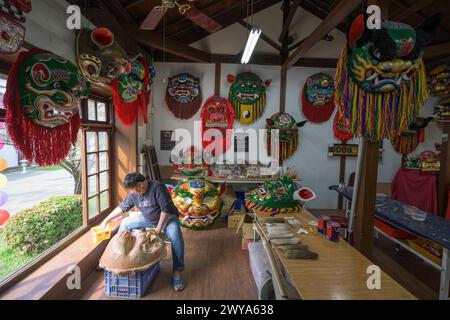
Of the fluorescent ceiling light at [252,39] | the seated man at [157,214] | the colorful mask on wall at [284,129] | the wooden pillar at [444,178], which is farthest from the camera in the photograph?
the colorful mask on wall at [284,129]

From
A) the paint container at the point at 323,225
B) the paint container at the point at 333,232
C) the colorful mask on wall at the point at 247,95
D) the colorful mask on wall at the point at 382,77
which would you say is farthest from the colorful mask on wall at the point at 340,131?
the paint container at the point at 333,232

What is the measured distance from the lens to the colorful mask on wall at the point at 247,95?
475 centimetres

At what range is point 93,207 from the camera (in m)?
3.13

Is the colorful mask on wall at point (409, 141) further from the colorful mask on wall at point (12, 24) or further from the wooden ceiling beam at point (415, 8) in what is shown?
the colorful mask on wall at point (12, 24)

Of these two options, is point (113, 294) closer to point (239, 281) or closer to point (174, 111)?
point (239, 281)

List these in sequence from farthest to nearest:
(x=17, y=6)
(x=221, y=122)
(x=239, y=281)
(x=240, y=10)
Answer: (x=221, y=122)
(x=240, y=10)
(x=239, y=281)
(x=17, y=6)

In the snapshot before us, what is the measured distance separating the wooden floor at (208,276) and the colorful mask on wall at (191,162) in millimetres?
1368

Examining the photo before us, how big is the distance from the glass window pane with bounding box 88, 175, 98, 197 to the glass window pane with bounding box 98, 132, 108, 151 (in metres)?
0.43

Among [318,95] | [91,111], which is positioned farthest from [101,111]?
[318,95]

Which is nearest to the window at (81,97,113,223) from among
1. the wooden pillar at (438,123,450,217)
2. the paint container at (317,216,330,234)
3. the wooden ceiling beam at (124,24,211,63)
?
the wooden ceiling beam at (124,24,211,63)

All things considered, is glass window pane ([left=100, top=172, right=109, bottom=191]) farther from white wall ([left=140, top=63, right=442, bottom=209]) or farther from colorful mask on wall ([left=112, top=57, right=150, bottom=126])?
white wall ([left=140, top=63, right=442, bottom=209])

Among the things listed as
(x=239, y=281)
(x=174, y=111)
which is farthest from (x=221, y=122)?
(x=239, y=281)
